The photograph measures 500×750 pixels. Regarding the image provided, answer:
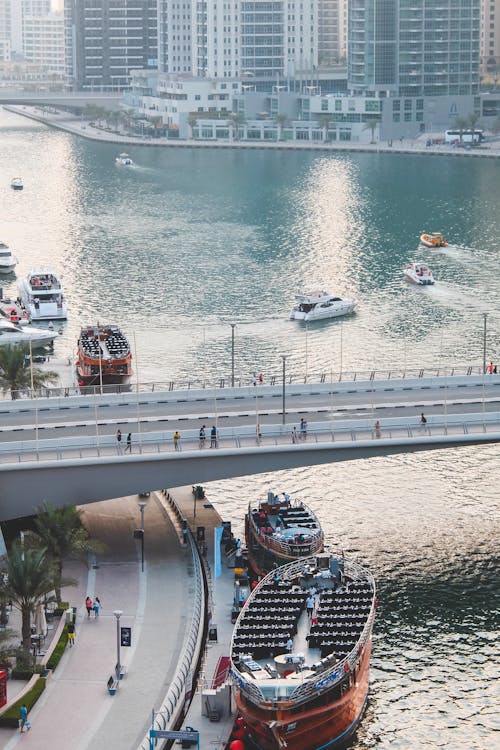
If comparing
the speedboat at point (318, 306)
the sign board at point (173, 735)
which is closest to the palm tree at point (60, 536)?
the sign board at point (173, 735)

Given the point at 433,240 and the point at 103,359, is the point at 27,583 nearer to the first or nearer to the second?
the point at 103,359

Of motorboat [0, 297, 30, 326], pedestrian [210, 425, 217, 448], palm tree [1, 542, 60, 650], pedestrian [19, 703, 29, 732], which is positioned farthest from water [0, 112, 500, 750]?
palm tree [1, 542, 60, 650]

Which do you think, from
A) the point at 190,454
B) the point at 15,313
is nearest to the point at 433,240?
the point at 15,313

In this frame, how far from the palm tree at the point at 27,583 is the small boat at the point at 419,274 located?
3355 inches

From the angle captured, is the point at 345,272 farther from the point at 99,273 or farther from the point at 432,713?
the point at 432,713

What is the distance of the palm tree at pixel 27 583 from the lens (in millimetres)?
62156

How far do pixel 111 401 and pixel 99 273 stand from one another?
70181mm

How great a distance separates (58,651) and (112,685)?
3090 mm

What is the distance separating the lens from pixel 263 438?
2975 inches

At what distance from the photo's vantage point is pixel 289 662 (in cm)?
5931

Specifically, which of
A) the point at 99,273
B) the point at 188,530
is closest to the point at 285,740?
the point at 188,530

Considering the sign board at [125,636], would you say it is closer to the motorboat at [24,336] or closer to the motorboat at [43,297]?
the motorboat at [24,336]

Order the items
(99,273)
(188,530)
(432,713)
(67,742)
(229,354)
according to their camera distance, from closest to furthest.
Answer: (67,742), (432,713), (188,530), (229,354), (99,273)

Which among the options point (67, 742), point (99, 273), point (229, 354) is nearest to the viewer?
point (67, 742)
